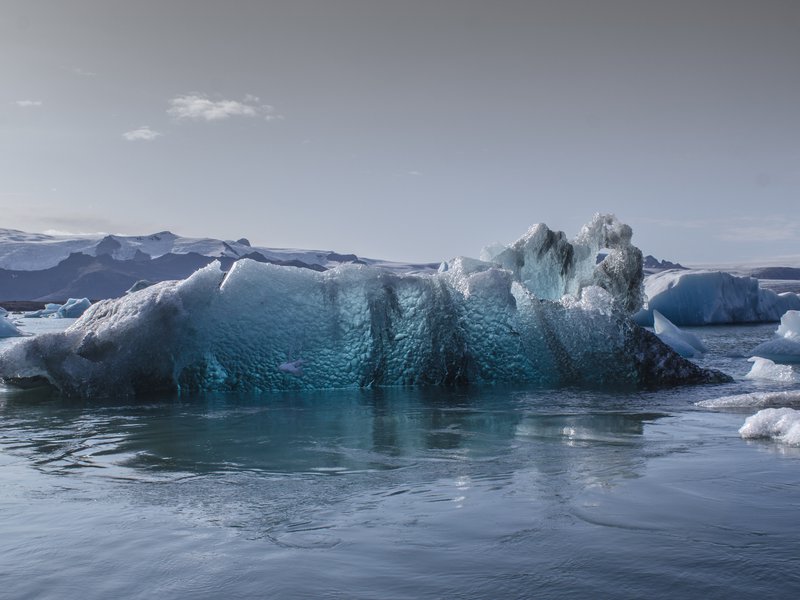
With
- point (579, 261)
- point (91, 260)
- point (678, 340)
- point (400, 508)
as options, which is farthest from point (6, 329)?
point (91, 260)

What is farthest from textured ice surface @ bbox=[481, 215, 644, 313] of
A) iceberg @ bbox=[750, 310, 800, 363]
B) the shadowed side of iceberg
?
the shadowed side of iceberg

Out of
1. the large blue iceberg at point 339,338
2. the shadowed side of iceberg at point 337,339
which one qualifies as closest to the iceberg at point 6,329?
the large blue iceberg at point 339,338

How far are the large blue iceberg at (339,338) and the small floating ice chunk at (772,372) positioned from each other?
49 centimetres

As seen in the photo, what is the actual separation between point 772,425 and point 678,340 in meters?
6.57

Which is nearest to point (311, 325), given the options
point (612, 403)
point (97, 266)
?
point (612, 403)

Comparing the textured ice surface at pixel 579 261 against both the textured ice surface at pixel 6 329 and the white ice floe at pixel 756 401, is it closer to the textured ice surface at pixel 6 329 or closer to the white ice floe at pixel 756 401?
the white ice floe at pixel 756 401

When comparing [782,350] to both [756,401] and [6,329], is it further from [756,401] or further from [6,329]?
[6,329]

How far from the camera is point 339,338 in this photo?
7.38m

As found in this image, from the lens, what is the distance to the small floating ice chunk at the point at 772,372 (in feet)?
24.2

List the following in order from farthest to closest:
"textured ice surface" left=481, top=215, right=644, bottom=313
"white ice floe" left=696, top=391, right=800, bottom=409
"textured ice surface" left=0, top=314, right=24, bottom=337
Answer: "textured ice surface" left=0, top=314, right=24, bottom=337 < "textured ice surface" left=481, top=215, right=644, bottom=313 < "white ice floe" left=696, top=391, right=800, bottom=409

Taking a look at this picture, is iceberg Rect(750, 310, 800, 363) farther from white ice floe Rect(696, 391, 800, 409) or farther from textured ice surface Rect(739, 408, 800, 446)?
textured ice surface Rect(739, 408, 800, 446)

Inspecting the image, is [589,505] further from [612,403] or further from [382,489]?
[612,403]

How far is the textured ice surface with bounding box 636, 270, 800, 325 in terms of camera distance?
23453 millimetres

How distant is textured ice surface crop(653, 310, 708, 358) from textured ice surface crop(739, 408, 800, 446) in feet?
20.0
